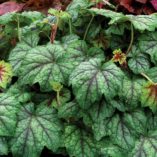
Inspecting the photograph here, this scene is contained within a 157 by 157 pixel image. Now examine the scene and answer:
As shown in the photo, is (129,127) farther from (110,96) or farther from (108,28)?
(108,28)

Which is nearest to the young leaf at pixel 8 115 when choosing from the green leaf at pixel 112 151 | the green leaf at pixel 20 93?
the green leaf at pixel 20 93

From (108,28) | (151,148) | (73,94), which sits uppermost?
(108,28)

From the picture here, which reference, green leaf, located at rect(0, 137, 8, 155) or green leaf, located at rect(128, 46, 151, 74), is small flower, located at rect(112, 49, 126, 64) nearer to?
green leaf, located at rect(128, 46, 151, 74)

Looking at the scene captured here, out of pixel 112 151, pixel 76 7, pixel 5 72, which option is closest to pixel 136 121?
pixel 112 151

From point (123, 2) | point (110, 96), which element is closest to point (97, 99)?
point (110, 96)

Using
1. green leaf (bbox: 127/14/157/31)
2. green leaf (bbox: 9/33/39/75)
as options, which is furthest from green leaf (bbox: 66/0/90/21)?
green leaf (bbox: 127/14/157/31)

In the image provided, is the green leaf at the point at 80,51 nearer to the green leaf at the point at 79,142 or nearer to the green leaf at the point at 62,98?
the green leaf at the point at 62,98

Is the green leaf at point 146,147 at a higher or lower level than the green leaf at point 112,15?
lower
